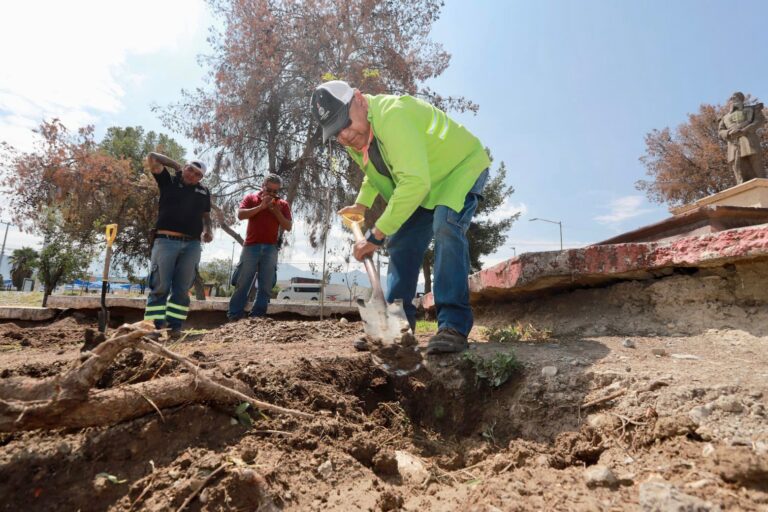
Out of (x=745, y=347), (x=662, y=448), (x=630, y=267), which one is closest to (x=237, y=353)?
(x=662, y=448)

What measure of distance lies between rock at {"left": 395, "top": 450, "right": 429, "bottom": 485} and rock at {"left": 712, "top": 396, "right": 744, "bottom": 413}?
3.05 feet

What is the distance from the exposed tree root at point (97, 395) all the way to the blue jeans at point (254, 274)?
3417mm

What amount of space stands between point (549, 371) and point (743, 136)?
27.9 feet

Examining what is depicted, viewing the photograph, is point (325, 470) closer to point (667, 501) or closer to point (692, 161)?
point (667, 501)

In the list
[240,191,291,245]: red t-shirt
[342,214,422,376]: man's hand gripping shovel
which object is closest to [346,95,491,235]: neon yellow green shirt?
[342,214,422,376]: man's hand gripping shovel

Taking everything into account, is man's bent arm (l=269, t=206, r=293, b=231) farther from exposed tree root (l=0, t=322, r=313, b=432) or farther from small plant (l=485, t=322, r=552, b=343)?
exposed tree root (l=0, t=322, r=313, b=432)

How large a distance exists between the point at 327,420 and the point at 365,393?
1.46 feet

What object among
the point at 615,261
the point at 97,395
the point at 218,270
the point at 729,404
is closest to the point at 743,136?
the point at 615,261

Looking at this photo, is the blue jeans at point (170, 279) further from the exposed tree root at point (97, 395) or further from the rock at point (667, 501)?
the rock at point (667, 501)

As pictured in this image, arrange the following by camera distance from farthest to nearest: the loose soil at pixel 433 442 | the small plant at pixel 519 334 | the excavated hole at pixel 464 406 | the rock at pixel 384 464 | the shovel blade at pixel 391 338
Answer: the small plant at pixel 519 334, the shovel blade at pixel 391 338, the excavated hole at pixel 464 406, the rock at pixel 384 464, the loose soil at pixel 433 442

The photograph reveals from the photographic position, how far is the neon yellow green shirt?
2.18 m

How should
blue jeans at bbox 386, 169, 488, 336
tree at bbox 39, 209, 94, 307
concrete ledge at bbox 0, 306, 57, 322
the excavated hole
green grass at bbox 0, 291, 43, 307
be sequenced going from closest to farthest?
the excavated hole, blue jeans at bbox 386, 169, 488, 336, concrete ledge at bbox 0, 306, 57, 322, green grass at bbox 0, 291, 43, 307, tree at bbox 39, 209, 94, 307

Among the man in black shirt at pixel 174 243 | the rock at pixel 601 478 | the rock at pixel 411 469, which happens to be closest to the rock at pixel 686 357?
the rock at pixel 601 478

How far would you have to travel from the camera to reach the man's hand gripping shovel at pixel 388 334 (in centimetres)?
206
